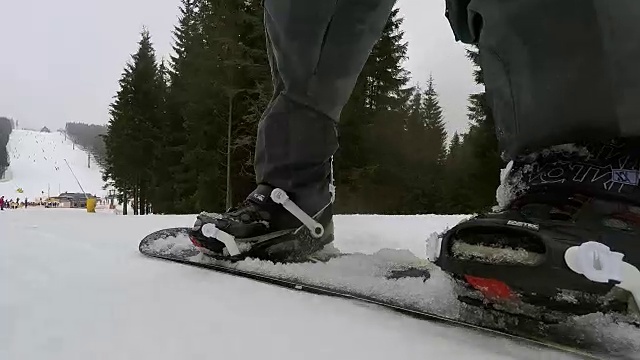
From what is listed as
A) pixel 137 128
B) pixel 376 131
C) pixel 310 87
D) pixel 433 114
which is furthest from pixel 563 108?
pixel 433 114

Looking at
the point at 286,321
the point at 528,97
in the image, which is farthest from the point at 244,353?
the point at 528,97

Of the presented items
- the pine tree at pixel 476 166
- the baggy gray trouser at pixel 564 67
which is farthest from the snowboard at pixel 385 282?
the pine tree at pixel 476 166

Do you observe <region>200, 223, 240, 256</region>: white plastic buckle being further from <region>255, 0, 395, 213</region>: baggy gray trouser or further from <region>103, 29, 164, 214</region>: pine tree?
<region>103, 29, 164, 214</region>: pine tree

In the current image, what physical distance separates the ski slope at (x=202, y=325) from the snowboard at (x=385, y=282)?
2 cm

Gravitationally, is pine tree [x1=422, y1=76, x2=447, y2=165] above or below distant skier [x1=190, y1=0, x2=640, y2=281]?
above

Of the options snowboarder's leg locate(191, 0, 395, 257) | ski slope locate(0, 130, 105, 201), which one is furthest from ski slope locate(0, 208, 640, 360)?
ski slope locate(0, 130, 105, 201)

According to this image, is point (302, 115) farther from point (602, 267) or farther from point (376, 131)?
point (376, 131)

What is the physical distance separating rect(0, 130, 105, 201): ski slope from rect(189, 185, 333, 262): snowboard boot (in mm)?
38872

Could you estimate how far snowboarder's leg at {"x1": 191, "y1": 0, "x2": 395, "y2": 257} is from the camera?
1064 millimetres

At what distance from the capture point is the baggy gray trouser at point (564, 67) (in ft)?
1.86

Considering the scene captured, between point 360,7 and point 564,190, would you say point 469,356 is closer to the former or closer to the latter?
point 564,190

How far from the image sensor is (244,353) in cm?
50

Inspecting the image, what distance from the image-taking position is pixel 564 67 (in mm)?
602

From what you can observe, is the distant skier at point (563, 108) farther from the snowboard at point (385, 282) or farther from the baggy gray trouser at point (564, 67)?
the snowboard at point (385, 282)
